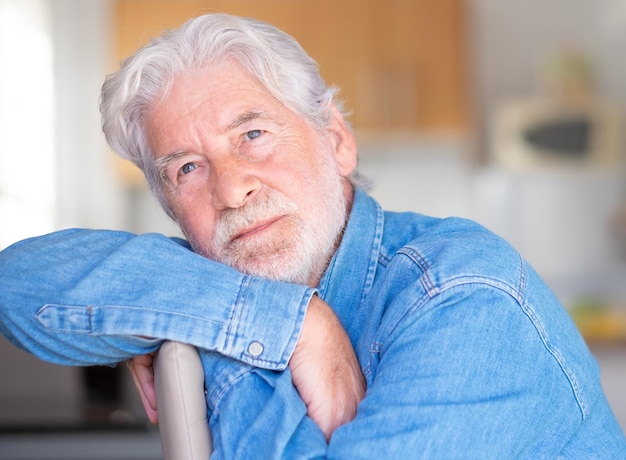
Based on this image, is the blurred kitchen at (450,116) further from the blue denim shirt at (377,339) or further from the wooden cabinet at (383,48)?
the blue denim shirt at (377,339)

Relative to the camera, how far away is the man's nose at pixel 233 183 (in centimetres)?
108

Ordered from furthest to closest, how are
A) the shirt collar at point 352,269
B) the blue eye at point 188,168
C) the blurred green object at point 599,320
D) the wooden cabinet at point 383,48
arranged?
the wooden cabinet at point 383,48, the blurred green object at point 599,320, the blue eye at point 188,168, the shirt collar at point 352,269

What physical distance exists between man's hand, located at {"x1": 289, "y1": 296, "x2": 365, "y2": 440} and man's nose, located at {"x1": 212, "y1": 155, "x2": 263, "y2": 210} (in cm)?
22

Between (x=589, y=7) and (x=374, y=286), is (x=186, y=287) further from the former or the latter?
(x=589, y=7)

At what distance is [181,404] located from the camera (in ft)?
2.94

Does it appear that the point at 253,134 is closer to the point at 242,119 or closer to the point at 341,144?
the point at 242,119

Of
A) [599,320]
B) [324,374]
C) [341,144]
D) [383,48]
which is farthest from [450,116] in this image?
[324,374]

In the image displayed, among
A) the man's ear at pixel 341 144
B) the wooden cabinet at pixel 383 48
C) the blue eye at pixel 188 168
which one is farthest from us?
the wooden cabinet at pixel 383 48

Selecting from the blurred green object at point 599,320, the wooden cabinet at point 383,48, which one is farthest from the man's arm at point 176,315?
the wooden cabinet at point 383,48

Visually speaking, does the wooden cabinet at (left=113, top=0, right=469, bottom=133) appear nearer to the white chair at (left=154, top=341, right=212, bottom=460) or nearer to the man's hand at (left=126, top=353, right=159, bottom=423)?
the man's hand at (left=126, top=353, right=159, bottom=423)

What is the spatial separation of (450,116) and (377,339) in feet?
11.7

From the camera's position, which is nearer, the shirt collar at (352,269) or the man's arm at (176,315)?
the man's arm at (176,315)

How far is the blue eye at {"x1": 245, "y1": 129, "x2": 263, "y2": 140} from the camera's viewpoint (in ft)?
3.76

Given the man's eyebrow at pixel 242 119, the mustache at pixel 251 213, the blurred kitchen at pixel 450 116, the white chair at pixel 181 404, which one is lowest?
the blurred kitchen at pixel 450 116
